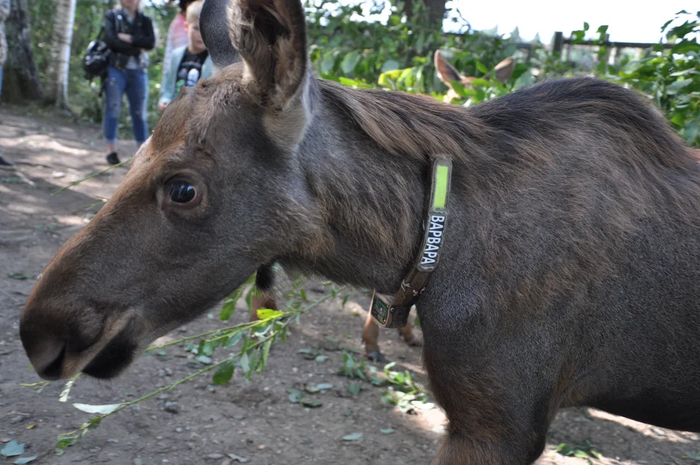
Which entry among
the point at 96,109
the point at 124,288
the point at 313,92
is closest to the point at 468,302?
the point at 313,92

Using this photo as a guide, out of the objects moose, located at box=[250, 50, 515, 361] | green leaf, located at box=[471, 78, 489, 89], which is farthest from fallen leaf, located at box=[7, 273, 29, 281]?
green leaf, located at box=[471, 78, 489, 89]

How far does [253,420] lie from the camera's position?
167 inches

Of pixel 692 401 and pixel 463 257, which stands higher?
pixel 463 257

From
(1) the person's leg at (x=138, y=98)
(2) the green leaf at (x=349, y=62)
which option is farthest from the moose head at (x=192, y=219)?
(1) the person's leg at (x=138, y=98)

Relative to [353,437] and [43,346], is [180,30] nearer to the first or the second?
[353,437]

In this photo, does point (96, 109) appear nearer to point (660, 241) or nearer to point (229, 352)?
point (229, 352)

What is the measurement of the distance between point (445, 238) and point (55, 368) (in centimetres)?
142

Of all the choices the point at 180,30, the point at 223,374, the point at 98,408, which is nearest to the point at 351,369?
the point at 223,374

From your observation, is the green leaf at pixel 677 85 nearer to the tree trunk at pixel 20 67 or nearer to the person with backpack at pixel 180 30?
the person with backpack at pixel 180 30

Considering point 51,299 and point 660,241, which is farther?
point 660,241

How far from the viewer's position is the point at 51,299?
2178 millimetres

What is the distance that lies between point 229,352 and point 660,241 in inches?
140

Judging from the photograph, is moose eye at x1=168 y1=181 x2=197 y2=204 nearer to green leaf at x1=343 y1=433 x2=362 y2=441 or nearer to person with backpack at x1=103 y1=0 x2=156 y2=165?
green leaf at x1=343 y1=433 x2=362 y2=441

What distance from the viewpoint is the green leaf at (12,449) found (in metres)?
3.49
